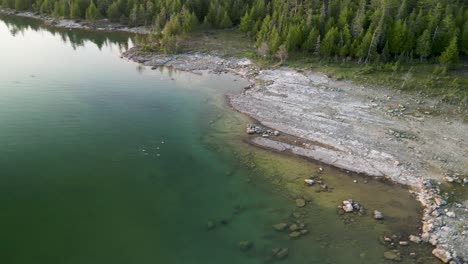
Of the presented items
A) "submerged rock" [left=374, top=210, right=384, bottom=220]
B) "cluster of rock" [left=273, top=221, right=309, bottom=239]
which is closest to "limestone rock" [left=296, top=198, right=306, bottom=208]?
"cluster of rock" [left=273, top=221, right=309, bottom=239]

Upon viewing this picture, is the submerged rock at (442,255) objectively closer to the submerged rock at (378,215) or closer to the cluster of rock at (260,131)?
the submerged rock at (378,215)

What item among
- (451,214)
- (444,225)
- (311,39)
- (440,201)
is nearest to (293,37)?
(311,39)

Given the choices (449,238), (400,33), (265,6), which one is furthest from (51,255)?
(265,6)

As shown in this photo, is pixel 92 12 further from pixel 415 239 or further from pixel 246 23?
pixel 415 239

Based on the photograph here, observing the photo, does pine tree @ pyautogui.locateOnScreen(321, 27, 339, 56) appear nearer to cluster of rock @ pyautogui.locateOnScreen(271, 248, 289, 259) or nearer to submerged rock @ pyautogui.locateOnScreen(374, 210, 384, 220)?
submerged rock @ pyautogui.locateOnScreen(374, 210, 384, 220)

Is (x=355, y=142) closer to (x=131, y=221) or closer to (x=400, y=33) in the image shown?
(x=131, y=221)
